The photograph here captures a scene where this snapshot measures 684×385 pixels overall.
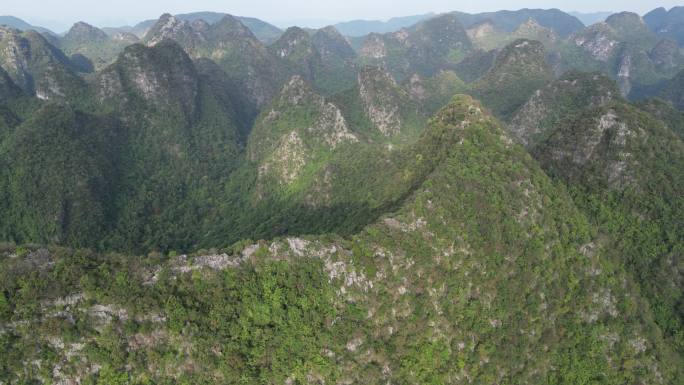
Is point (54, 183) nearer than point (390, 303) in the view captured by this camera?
No

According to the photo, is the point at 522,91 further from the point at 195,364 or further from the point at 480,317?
the point at 195,364

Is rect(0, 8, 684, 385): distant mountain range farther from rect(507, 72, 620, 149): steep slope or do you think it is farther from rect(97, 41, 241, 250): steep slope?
rect(507, 72, 620, 149): steep slope

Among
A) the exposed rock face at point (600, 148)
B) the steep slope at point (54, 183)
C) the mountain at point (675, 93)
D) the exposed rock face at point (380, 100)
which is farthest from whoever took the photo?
the mountain at point (675, 93)

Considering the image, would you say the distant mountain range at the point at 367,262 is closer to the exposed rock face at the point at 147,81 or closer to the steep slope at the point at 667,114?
the steep slope at the point at 667,114

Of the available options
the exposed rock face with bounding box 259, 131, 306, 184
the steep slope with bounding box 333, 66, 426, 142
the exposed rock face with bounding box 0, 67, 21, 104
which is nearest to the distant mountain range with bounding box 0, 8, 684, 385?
the exposed rock face with bounding box 259, 131, 306, 184

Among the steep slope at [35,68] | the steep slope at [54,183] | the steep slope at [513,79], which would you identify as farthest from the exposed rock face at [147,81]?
the steep slope at [513,79]

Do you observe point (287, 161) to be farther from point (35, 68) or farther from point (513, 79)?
point (35, 68)

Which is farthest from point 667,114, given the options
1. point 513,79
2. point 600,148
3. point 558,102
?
point 513,79
